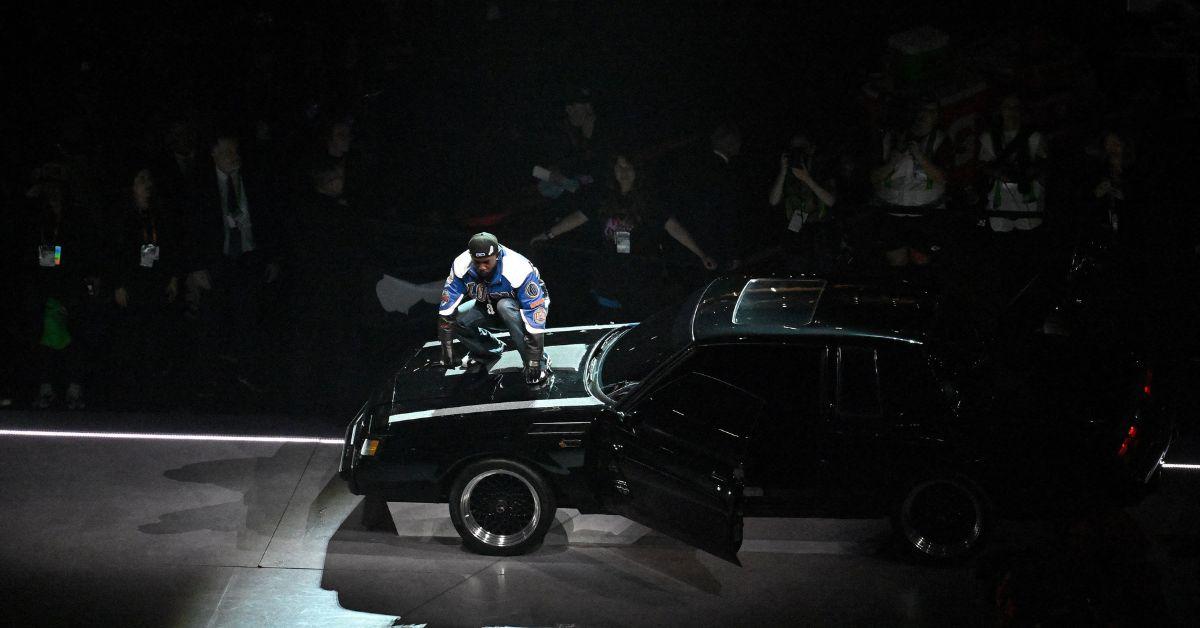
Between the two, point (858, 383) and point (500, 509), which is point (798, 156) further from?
point (500, 509)

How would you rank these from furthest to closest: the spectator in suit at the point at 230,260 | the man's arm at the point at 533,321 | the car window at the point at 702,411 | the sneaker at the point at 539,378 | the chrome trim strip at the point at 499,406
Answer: the spectator in suit at the point at 230,260 → the man's arm at the point at 533,321 → the sneaker at the point at 539,378 → the chrome trim strip at the point at 499,406 → the car window at the point at 702,411

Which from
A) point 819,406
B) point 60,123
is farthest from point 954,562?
point 60,123

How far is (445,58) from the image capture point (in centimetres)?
1190

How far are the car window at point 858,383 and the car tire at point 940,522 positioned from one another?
0.58 m

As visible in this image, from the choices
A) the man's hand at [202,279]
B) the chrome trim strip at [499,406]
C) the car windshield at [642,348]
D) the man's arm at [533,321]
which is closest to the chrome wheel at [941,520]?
the car windshield at [642,348]

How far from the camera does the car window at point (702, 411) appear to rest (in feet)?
21.1

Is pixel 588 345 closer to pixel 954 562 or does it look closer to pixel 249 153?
pixel 954 562

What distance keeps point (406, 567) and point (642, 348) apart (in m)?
2.06

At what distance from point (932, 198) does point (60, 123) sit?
8.34 meters

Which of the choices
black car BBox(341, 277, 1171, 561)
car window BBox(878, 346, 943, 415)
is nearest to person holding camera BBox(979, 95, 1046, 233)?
black car BBox(341, 277, 1171, 561)

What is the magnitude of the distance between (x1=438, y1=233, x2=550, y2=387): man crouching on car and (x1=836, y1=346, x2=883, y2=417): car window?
1.92 meters

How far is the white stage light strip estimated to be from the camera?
925 cm

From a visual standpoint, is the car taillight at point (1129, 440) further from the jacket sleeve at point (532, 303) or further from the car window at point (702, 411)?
the jacket sleeve at point (532, 303)

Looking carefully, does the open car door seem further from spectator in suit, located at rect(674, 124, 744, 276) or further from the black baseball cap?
spectator in suit, located at rect(674, 124, 744, 276)
